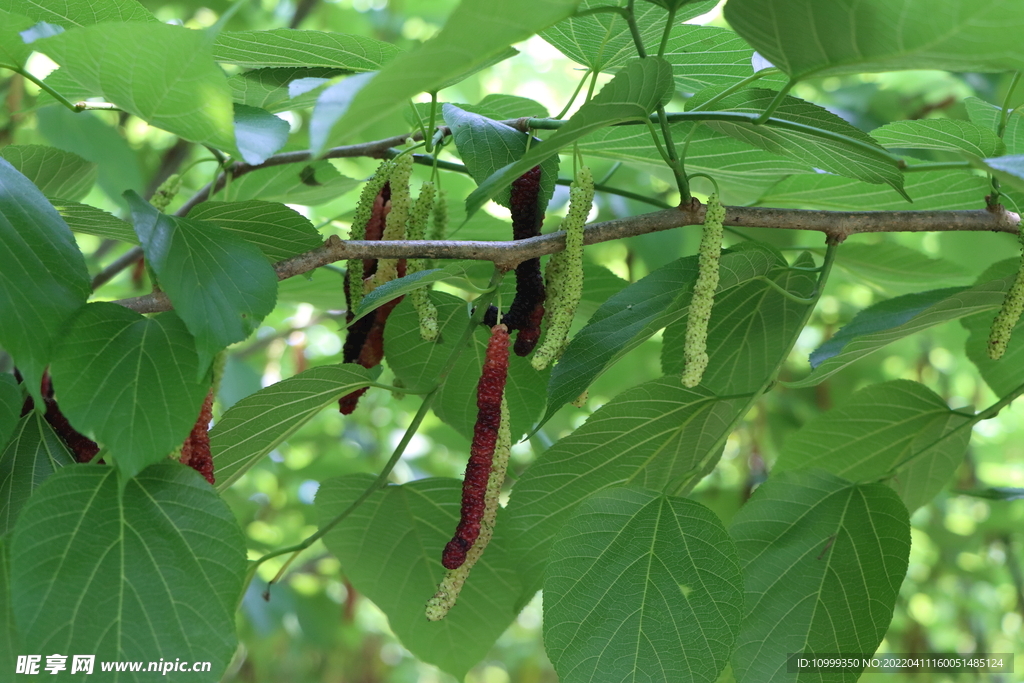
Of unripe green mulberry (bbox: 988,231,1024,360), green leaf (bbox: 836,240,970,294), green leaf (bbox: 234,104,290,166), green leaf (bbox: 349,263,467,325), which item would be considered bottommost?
green leaf (bbox: 836,240,970,294)

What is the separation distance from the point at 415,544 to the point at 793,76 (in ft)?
1.64

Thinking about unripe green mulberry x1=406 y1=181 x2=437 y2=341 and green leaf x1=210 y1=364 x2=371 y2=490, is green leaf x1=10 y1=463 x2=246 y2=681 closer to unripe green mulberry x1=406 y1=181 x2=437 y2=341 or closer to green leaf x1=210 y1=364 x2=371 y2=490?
green leaf x1=210 y1=364 x2=371 y2=490

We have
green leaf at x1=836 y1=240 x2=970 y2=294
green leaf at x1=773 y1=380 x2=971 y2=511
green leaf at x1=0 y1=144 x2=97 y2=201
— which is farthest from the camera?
green leaf at x1=836 y1=240 x2=970 y2=294

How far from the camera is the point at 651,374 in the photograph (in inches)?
64.9

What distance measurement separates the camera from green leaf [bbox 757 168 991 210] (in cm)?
74

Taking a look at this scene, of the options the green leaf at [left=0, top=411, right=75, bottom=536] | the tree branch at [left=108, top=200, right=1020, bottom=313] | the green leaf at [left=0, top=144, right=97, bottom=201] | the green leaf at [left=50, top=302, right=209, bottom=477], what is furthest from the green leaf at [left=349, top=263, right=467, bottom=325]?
the green leaf at [left=0, top=144, right=97, bottom=201]

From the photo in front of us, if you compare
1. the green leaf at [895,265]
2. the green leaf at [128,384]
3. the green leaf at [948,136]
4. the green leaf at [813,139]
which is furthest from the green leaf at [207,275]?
the green leaf at [895,265]

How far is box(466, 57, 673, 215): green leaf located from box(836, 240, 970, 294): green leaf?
0.48 meters

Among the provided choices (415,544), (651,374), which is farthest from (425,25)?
(415,544)

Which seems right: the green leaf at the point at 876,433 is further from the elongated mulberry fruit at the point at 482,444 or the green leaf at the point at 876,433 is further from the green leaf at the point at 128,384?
the green leaf at the point at 128,384

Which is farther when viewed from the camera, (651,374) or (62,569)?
(651,374)

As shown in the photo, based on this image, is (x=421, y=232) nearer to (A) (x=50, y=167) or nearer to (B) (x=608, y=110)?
(B) (x=608, y=110)

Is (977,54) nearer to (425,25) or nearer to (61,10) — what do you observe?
(61,10)

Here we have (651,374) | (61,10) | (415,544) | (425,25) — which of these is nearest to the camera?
(61,10)
